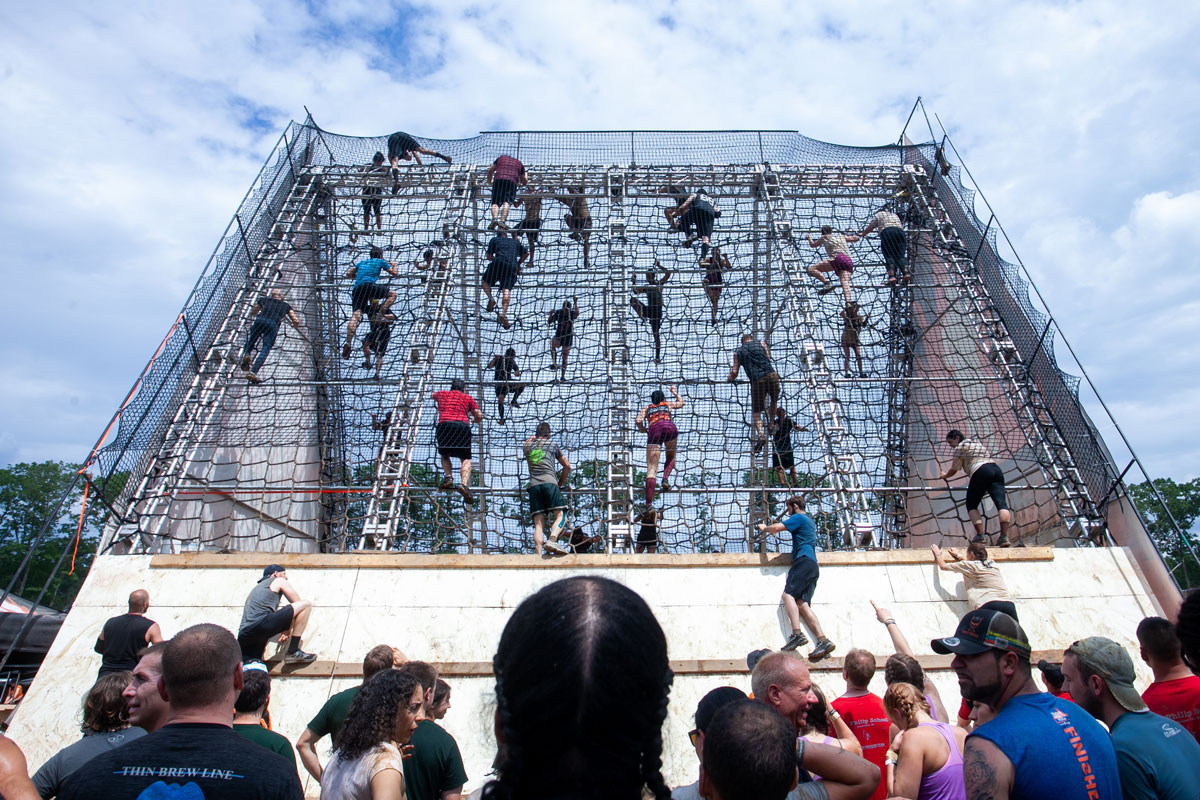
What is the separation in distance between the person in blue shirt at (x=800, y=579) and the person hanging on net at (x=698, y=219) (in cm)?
768

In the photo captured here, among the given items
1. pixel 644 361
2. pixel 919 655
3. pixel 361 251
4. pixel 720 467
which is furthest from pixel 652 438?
pixel 361 251

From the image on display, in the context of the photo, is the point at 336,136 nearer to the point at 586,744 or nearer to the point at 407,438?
the point at 407,438

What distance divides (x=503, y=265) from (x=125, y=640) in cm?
833

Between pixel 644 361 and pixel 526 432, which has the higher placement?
pixel 644 361

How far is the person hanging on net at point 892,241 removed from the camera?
1288cm

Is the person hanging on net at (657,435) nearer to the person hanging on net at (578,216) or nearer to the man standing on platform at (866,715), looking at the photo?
the person hanging on net at (578,216)

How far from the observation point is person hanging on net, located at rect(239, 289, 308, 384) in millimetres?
10672

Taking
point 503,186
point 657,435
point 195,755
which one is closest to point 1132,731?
point 195,755

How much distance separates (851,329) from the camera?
12797 mm

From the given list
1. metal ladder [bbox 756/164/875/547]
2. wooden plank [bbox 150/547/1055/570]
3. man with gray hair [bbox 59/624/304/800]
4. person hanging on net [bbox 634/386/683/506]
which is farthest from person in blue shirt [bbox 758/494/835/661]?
man with gray hair [bbox 59/624/304/800]

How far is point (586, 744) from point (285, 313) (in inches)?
451

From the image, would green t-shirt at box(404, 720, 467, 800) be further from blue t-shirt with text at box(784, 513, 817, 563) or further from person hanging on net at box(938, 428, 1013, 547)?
person hanging on net at box(938, 428, 1013, 547)

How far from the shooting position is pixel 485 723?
154 centimetres

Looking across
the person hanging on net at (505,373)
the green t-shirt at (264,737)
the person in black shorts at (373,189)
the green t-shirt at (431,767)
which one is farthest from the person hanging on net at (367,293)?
the green t-shirt at (431,767)
